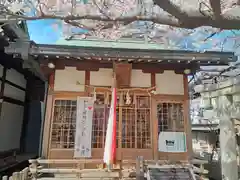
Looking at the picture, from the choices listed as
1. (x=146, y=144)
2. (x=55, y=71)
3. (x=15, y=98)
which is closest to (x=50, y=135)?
(x=55, y=71)

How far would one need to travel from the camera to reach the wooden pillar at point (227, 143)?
172 inches

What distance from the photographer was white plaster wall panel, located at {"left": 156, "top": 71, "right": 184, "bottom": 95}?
23.4 feet

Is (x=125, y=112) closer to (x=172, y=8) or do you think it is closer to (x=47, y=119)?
(x=47, y=119)

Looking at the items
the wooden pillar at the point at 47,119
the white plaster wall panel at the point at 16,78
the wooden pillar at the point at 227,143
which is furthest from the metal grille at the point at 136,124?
the white plaster wall panel at the point at 16,78

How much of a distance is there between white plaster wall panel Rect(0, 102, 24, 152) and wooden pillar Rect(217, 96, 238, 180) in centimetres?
709

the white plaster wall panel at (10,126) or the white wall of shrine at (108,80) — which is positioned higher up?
the white wall of shrine at (108,80)

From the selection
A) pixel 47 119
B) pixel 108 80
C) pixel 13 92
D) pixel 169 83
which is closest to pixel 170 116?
pixel 169 83

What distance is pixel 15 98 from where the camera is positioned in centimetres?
913

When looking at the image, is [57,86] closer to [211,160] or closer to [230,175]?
[230,175]

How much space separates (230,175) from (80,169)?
355cm

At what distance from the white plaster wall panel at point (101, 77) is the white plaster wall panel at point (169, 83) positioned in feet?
5.14

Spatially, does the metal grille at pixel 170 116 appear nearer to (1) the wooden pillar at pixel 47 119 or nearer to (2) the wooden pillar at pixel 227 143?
(2) the wooden pillar at pixel 227 143

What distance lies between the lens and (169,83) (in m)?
7.20

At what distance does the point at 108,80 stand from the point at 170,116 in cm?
227
